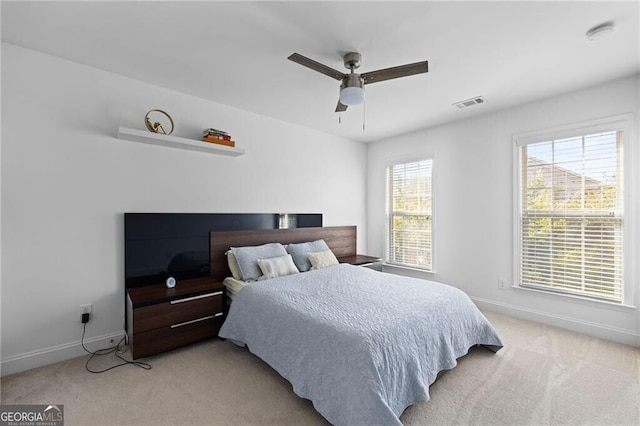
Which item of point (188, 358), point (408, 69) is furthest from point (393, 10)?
point (188, 358)

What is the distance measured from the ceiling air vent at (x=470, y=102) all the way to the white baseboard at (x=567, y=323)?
2446mm

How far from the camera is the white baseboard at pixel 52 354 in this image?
2191mm

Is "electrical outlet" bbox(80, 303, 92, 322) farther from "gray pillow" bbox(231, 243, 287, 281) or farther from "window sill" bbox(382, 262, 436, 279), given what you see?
"window sill" bbox(382, 262, 436, 279)

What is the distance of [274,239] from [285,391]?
1.95 metres

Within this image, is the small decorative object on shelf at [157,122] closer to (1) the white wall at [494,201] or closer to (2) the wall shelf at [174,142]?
(2) the wall shelf at [174,142]

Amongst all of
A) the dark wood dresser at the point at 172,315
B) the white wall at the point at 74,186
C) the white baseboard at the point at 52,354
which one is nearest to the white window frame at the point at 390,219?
the white wall at the point at 74,186

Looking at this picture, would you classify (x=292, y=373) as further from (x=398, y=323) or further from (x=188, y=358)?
(x=188, y=358)

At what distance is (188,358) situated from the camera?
2480 millimetres

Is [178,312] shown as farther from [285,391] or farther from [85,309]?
[285,391]

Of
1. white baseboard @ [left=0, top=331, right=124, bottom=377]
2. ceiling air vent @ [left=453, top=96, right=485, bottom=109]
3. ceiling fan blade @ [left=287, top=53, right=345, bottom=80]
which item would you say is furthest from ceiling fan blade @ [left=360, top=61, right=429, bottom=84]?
white baseboard @ [left=0, top=331, right=124, bottom=377]

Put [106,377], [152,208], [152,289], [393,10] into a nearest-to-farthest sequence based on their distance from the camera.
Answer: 1. [393,10]
2. [106,377]
3. [152,289]
4. [152,208]

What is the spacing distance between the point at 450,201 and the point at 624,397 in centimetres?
252

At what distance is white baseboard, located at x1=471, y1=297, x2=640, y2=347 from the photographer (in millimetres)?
2705

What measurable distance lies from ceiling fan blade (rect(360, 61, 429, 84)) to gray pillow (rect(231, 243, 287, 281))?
2.07 meters
